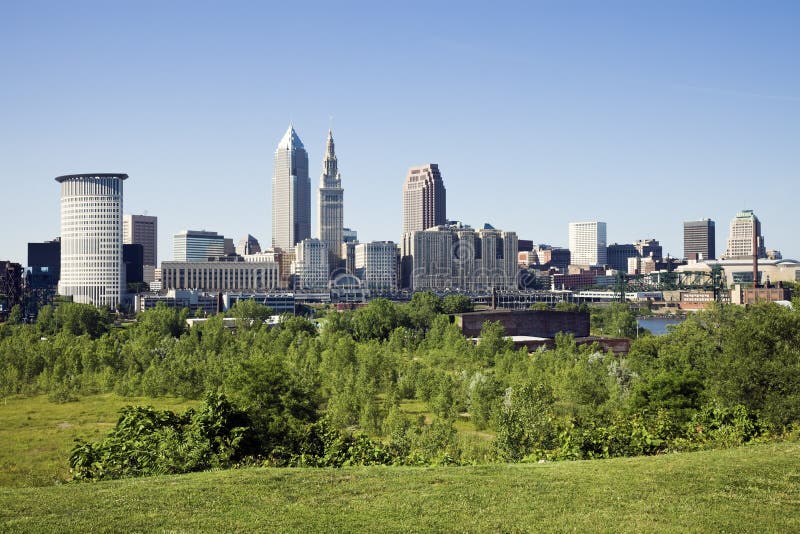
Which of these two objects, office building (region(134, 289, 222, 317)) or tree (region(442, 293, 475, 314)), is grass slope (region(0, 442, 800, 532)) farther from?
office building (region(134, 289, 222, 317))

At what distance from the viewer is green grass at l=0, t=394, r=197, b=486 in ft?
120

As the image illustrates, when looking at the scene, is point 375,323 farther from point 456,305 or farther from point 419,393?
point 419,393

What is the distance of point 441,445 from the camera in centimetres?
3747

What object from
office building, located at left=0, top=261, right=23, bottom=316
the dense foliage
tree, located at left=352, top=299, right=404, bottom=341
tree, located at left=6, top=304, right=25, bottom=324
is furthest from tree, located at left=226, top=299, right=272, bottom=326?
the dense foliage

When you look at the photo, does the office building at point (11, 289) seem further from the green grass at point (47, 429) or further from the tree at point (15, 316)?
the green grass at point (47, 429)

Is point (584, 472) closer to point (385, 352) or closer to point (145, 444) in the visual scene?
point (145, 444)

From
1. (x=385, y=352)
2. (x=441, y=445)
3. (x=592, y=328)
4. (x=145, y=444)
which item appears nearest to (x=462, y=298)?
(x=592, y=328)

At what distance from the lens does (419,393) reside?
58375 millimetres

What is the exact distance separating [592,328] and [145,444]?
119 m

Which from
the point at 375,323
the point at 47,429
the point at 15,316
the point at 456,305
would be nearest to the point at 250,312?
the point at 375,323

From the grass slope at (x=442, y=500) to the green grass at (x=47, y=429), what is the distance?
8.27 m

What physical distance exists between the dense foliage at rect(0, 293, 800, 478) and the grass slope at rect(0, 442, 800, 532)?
202 inches

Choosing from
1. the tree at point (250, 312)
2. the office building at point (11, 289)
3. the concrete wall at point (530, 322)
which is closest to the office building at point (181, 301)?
the tree at point (250, 312)

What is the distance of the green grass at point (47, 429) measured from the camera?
3647 centimetres
